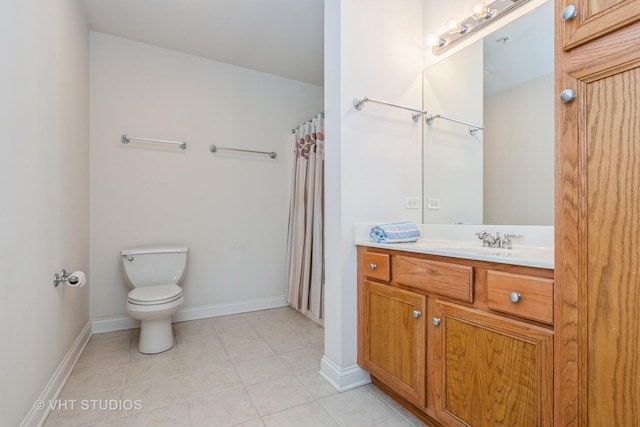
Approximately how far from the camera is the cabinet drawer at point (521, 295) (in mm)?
898

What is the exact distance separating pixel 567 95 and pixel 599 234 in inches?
15.1

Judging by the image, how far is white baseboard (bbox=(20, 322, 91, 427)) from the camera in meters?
1.29

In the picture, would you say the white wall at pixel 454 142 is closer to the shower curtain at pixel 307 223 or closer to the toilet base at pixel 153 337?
the shower curtain at pixel 307 223

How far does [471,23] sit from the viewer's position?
5.70 ft

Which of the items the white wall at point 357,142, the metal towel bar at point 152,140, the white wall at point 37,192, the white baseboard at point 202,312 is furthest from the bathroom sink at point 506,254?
the metal towel bar at point 152,140

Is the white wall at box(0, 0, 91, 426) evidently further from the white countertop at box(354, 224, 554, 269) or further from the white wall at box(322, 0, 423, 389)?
the white countertop at box(354, 224, 554, 269)

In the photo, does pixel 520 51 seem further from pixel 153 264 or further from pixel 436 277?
pixel 153 264

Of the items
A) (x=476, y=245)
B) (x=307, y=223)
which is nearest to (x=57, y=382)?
(x=307, y=223)

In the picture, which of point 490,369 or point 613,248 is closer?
point 613,248

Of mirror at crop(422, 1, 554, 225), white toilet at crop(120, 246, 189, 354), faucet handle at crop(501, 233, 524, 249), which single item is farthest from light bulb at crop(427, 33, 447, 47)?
white toilet at crop(120, 246, 189, 354)

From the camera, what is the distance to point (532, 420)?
929 millimetres

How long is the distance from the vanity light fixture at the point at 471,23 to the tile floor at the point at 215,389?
2076 millimetres

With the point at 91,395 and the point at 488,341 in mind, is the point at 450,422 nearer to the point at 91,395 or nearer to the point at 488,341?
the point at 488,341

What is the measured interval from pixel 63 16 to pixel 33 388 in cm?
198
